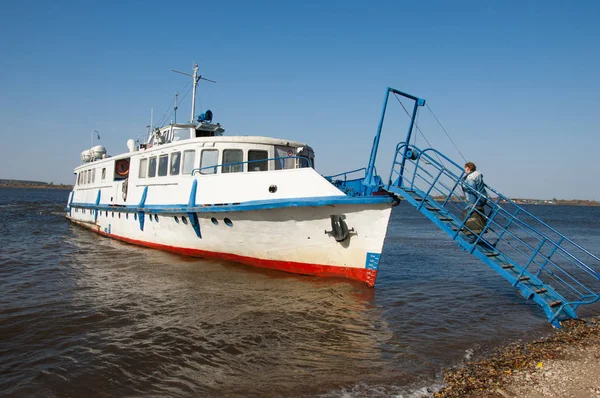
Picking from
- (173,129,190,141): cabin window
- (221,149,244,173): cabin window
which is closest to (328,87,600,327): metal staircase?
(221,149,244,173): cabin window

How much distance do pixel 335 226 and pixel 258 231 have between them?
7.05 ft

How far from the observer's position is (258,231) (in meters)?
10.1

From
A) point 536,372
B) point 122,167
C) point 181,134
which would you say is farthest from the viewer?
point 122,167

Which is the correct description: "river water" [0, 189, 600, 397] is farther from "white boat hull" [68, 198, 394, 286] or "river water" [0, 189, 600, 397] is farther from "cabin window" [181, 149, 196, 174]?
"cabin window" [181, 149, 196, 174]

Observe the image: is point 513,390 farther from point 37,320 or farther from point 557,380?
point 37,320

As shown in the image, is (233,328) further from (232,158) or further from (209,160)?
(209,160)

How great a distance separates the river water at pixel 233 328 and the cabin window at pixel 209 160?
2.61 meters

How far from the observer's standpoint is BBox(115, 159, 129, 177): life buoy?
16.8 metres

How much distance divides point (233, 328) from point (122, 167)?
12516 mm

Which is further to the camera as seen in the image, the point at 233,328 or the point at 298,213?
the point at 298,213

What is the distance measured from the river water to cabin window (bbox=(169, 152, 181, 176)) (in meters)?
2.71

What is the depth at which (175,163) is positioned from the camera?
1235 cm

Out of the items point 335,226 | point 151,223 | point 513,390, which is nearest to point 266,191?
point 335,226

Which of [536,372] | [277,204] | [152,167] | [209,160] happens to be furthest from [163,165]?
[536,372]
